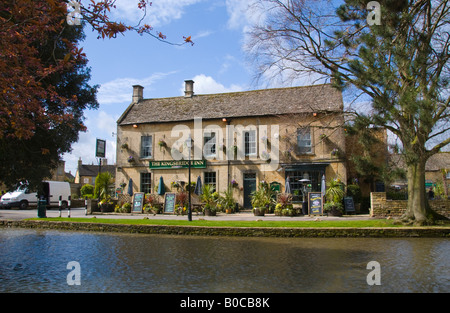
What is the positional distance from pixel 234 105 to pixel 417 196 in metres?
14.2

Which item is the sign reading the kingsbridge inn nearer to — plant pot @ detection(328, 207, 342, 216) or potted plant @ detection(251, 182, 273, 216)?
potted plant @ detection(251, 182, 273, 216)

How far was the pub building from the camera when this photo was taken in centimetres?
2298

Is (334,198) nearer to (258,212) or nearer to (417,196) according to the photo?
(258,212)

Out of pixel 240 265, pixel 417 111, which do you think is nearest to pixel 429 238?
pixel 417 111

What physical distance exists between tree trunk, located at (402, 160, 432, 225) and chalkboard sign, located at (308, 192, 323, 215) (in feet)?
16.9

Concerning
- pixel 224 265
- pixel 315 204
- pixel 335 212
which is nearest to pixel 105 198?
pixel 315 204

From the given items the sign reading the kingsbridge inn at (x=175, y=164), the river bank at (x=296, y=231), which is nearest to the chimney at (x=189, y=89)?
the sign reading the kingsbridge inn at (x=175, y=164)

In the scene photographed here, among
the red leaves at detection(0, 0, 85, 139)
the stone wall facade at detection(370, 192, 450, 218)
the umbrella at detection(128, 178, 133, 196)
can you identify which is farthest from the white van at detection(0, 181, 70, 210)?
the stone wall facade at detection(370, 192, 450, 218)

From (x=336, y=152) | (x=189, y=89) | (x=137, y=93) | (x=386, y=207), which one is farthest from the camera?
(x=137, y=93)

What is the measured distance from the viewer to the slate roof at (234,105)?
2395 centimetres

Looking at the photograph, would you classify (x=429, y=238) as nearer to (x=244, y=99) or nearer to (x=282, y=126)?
(x=282, y=126)

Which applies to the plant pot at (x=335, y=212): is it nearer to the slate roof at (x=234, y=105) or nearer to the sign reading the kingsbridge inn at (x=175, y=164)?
the slate roof at (x=234, y=105)

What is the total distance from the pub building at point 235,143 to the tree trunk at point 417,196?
6.66 m

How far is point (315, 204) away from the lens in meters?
19.8
